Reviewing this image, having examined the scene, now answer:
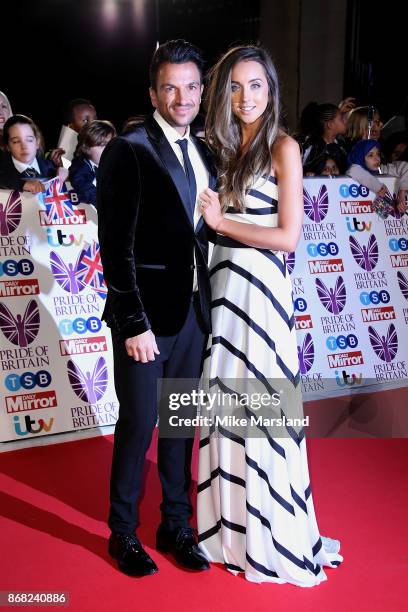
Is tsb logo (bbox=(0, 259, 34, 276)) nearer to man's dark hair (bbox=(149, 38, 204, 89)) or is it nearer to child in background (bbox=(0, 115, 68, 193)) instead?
child in background (bbox=(0, 115, 68, 193))

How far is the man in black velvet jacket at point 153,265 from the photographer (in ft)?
6.97

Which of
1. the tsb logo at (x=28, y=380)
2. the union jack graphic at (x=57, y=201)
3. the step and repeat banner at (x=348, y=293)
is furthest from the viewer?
the step and repeat banner at (x=348, y=293)

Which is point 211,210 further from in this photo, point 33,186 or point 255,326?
point 33,186

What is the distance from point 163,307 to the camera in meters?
2.24

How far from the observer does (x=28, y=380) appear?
3.54 metres

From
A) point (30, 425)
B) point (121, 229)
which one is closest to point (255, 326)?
point (121, 229)

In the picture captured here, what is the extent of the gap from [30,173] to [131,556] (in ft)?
7.68

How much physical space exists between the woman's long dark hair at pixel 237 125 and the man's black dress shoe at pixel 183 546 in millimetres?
1168

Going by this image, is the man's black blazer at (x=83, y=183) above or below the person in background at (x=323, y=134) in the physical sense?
below

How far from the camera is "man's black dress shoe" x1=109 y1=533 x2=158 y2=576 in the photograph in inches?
91.4

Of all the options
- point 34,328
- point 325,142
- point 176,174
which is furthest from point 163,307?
point 325,142

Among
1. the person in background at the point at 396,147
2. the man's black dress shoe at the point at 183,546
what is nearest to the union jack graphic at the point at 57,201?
the man's black dress shoe at the point at 183,546

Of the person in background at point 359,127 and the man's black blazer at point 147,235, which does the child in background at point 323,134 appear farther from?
the man's black blazer at point 147,235

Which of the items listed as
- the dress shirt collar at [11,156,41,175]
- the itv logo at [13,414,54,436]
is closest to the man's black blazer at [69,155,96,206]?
the dress shirt collar at [11,156,41,175]
